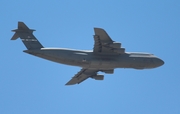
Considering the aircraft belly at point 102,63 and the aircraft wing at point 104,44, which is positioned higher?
the aircraft wing at point 104,44

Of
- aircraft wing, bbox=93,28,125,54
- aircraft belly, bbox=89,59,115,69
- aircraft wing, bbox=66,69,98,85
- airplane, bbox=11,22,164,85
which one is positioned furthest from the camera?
aircraft wing, bbox=66,69,98,85

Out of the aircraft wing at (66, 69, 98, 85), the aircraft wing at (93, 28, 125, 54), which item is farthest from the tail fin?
the aircraft wing at (66, 69, 98, 85)

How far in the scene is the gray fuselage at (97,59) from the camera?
43500 mm

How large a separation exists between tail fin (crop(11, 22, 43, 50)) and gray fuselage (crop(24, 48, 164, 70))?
73 centimetres

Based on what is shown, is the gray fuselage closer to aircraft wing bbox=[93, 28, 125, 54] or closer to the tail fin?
aircraft wing bbox=[93, 28, 125, 54]

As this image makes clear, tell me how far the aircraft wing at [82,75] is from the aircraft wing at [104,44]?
4368 millimetres

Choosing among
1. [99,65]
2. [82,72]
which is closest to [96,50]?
[99,65]

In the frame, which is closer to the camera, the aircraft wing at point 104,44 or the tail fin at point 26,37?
the aircraft wing at point 104,44

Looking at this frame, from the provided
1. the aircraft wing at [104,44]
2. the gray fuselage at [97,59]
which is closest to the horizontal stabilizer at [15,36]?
the gray fuselage at [97,59]

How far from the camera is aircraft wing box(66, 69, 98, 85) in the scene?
48.7 m

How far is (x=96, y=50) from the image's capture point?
44594mm

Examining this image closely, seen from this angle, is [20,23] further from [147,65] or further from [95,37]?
[147,65]

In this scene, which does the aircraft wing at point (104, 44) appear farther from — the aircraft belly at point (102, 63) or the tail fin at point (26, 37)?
the tail fin at point (26, 37)

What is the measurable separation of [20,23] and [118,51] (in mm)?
9377
